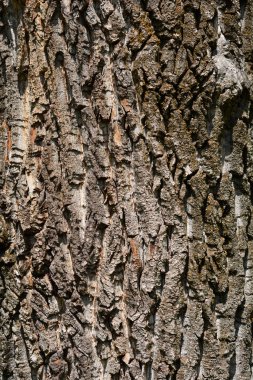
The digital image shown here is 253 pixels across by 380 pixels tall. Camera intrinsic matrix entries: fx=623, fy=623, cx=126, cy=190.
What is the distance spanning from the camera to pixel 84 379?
1967 millimetres

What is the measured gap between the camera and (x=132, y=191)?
1948mm

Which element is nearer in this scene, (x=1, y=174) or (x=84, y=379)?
(x=84, y=379)

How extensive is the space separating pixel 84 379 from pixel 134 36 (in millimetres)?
1086

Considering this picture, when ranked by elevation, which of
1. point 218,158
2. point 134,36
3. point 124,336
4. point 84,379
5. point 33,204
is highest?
point 134,36

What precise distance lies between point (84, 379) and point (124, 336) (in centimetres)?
19

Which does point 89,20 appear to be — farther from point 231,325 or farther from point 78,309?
point 231,325

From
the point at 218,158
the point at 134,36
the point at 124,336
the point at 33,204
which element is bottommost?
the point at 124,336

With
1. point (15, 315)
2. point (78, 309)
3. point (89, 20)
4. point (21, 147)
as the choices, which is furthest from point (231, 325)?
point (89, 20)

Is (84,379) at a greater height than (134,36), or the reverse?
(134,36)

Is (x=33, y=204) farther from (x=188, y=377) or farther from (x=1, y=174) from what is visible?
(x=188, y=377)

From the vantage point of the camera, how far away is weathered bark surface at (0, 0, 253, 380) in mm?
1936

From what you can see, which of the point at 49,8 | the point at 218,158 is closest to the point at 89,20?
the point at 49,8

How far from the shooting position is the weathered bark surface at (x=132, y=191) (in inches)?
76.2

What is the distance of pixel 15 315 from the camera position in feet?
6.77
